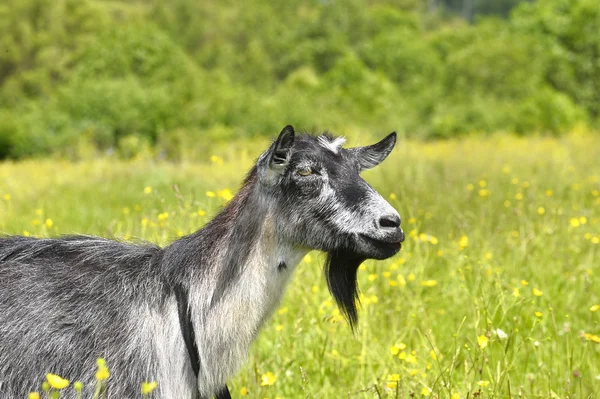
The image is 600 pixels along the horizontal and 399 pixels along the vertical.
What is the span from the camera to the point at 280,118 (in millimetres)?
17609

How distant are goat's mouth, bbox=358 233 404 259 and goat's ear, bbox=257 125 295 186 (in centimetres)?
39

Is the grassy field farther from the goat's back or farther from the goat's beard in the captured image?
the goat's back

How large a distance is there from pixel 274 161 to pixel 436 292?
2.22 meters

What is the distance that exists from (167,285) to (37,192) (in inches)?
243

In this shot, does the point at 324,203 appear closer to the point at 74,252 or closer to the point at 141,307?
the point at 141,307

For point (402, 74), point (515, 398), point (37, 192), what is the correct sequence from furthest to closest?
point (402, 74) < point (37, 192) < point (515, 398)

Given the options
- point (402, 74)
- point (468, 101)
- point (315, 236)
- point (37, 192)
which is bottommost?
point (402, 74)

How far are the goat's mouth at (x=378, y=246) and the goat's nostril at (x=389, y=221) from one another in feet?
0.17

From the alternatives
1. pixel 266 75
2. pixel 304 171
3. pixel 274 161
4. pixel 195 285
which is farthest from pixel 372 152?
pixel 266 75

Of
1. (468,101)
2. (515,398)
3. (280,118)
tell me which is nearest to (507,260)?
(515,398)

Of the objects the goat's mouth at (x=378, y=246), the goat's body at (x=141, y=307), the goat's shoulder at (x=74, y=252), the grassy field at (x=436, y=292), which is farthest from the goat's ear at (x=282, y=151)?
the grassy field at (x=436, y=292)

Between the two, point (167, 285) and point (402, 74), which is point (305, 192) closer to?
point (167, 285)

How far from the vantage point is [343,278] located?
2.60m

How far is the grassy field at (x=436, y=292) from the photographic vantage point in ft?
9.50
